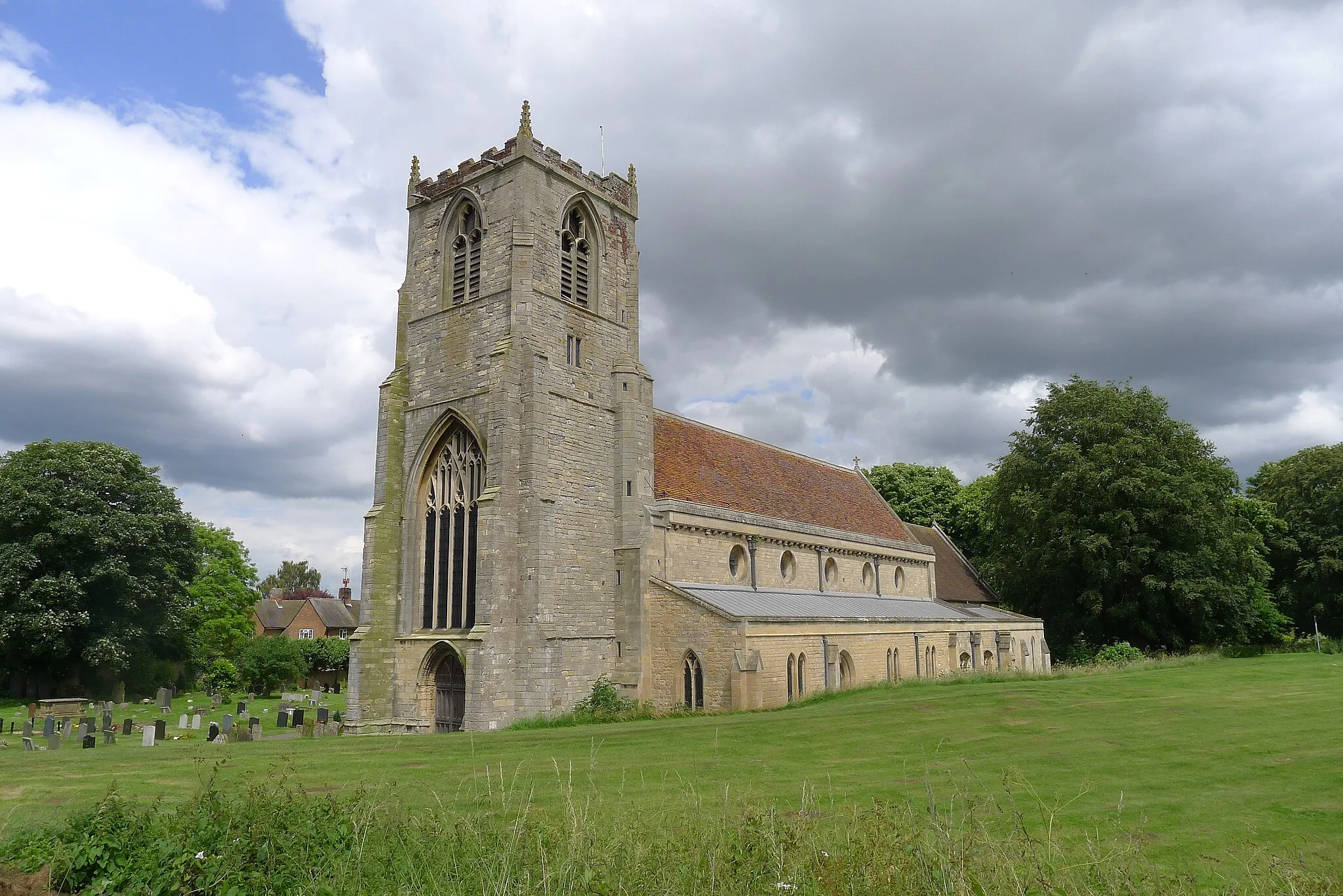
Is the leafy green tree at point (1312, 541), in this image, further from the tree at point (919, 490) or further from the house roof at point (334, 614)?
the house roof at point (334, 614)

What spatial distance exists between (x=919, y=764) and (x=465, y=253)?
21676 millimetres

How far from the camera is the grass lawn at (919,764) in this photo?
1015 cm

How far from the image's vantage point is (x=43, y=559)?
121 ft

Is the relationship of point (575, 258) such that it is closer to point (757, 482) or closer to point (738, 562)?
point (738, 562)

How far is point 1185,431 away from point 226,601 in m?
54.7

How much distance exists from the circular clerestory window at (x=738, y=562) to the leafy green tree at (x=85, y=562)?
26383 mm

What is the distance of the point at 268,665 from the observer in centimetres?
4769

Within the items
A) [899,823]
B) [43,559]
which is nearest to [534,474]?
[899,823]

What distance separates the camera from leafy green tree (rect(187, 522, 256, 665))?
5159cm

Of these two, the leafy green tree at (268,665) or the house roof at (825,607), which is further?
the leafy green tree at (268,665)

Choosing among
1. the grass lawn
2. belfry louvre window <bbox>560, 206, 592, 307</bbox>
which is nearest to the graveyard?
the grass lawn

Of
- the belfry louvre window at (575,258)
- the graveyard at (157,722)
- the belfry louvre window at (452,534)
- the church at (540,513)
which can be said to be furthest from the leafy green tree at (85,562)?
the belfry louvre window at (575,258)

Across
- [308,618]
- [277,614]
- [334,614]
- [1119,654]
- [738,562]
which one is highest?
[738,562]

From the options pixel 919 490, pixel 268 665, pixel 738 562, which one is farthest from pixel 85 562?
pixel 919 490
